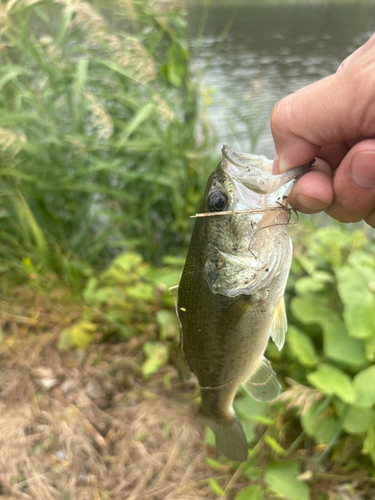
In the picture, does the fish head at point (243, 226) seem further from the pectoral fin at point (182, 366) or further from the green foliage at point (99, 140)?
the green foliage at point (99, 140)

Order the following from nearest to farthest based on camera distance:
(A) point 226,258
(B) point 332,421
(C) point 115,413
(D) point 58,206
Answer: (A) point 226,258 < (B) point 332,421 < (C) point 115,413 < (D) point 58,206

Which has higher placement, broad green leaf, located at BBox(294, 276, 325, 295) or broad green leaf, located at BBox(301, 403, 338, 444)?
broad green leaf, located at BBox(294, 276, 325, 295)

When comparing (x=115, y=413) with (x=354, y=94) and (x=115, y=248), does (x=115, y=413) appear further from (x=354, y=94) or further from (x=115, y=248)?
(x=354, y=94)

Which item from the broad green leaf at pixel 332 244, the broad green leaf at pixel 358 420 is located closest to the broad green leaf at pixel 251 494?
the broad green leaf at pixel 358 420

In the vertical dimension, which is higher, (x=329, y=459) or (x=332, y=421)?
(x=332, y=421)

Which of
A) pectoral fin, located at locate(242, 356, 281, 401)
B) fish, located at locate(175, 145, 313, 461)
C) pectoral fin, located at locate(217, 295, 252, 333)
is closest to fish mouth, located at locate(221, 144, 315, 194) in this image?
fish, located at locate(175, 145, 313, 461)

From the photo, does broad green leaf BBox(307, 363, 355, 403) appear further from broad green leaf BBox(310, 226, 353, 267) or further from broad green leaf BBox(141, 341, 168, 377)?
broad green leaf BBox(141, 341, 168, 377)

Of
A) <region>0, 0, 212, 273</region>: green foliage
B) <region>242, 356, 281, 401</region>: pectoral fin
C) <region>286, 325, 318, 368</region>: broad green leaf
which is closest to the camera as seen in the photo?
<region>242, 356, 281, 401</region>: pectoral fin

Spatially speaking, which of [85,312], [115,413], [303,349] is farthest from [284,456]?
[85,312]
